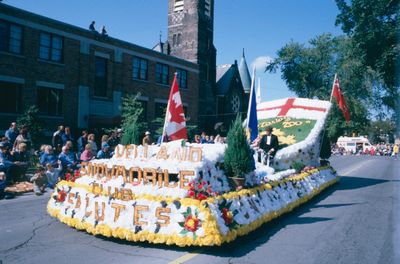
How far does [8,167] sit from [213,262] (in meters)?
8.92

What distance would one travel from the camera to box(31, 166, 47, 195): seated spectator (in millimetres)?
10391

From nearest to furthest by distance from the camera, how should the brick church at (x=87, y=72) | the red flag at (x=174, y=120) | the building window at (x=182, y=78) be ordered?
1. the red flag at (x=174, y=120)
2. the brick church at (x=87, y=72)
3. the building window at (x=182, y=78)

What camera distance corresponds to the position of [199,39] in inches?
1319

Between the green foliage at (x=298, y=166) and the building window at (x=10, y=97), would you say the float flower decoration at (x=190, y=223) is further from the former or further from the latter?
the building window at (x=10, y=97)

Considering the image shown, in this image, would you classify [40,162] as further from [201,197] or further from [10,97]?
[201,197]

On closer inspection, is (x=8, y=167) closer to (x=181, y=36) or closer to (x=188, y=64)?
(x=188, y=64)

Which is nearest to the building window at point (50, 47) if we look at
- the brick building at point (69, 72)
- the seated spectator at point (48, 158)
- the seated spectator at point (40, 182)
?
the brick building at point (69, 72)

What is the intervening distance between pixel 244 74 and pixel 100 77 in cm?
2559

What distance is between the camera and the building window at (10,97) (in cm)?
1698

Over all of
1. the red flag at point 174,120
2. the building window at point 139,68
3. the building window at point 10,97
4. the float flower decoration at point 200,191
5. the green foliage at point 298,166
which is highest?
the building window at point 139,68

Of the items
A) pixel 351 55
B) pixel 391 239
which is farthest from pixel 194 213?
pixel 351 55

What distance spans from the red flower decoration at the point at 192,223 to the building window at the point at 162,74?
22.5 meters

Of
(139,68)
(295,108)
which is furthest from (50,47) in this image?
(295,108)

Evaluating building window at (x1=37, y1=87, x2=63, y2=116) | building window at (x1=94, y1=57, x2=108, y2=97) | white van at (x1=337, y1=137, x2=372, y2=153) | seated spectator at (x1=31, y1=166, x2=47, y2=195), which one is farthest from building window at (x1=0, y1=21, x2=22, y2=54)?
white van at (x1=337, y1=137, x2=372, y2=153)
